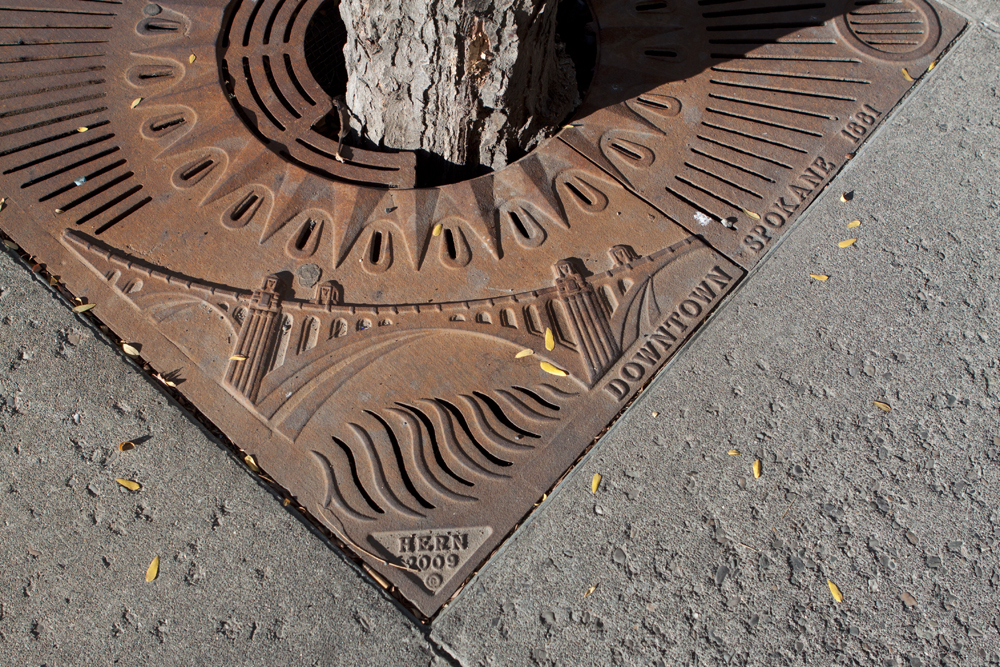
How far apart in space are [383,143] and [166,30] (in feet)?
3.37

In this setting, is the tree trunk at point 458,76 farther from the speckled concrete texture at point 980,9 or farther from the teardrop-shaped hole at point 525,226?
the speckled concrete texture at point 980,9

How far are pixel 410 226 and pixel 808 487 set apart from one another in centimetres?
151

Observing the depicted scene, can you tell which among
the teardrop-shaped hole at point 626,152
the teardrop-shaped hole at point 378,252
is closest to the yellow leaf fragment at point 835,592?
the teardrop-shaped hole at point 626,152

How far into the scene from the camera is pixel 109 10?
2.87 m

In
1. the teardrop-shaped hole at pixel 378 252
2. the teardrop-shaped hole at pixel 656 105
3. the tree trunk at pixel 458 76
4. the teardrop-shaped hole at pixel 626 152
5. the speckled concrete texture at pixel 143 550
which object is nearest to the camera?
the speckled concrete texture at pixel 143 550

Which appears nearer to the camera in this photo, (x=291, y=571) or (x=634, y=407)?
(x=291, y=571)

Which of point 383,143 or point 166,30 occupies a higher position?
point 383,143

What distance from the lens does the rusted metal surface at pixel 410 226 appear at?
6.87ft

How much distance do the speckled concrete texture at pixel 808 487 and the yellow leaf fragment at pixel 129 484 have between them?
0.95 m

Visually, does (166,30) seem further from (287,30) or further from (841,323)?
(841,323)

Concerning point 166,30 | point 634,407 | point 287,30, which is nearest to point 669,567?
point 634,407

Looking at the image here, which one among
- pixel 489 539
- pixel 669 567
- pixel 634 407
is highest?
pixel 634 407

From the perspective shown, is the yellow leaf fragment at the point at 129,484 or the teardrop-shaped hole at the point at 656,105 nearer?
the yellow leaf fragment at the point at 129,484

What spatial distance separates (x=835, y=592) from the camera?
1959mm
